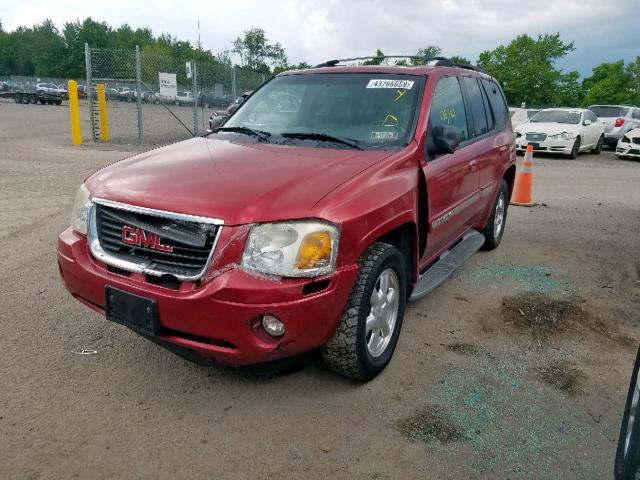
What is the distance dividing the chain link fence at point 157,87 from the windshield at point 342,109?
10.7 metres

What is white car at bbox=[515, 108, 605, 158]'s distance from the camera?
15281 mm

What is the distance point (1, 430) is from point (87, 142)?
14.4 m

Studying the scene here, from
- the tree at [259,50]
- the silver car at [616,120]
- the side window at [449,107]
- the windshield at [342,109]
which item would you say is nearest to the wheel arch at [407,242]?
the windshield at [342,109]

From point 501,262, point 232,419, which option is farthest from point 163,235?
point 501,262

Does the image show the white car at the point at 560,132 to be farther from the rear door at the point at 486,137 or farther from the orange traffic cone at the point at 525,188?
the rear door at the point at 486,137

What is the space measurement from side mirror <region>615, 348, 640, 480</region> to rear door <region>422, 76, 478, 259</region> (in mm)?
1920

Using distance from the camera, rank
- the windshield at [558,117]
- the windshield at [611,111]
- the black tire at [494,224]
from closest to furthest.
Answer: the black tire at [494,224]
the windshield at [558,117]
the windshield at [611,111]

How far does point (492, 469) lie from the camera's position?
253 centimetres

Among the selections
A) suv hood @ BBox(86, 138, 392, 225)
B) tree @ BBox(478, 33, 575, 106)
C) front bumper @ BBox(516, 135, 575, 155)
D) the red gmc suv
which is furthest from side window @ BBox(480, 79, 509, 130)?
tree @ BBox(478, 33, 575, 106)

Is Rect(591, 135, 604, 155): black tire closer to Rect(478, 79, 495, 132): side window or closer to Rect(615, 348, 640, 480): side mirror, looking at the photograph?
Rect(478, 79, 495, 132): side window

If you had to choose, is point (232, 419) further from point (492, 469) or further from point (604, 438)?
point (604, 438)

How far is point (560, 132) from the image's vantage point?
1530cm

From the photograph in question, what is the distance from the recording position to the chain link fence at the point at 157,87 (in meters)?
15.1

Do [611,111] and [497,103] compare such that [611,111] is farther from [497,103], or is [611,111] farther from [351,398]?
[351,398]
